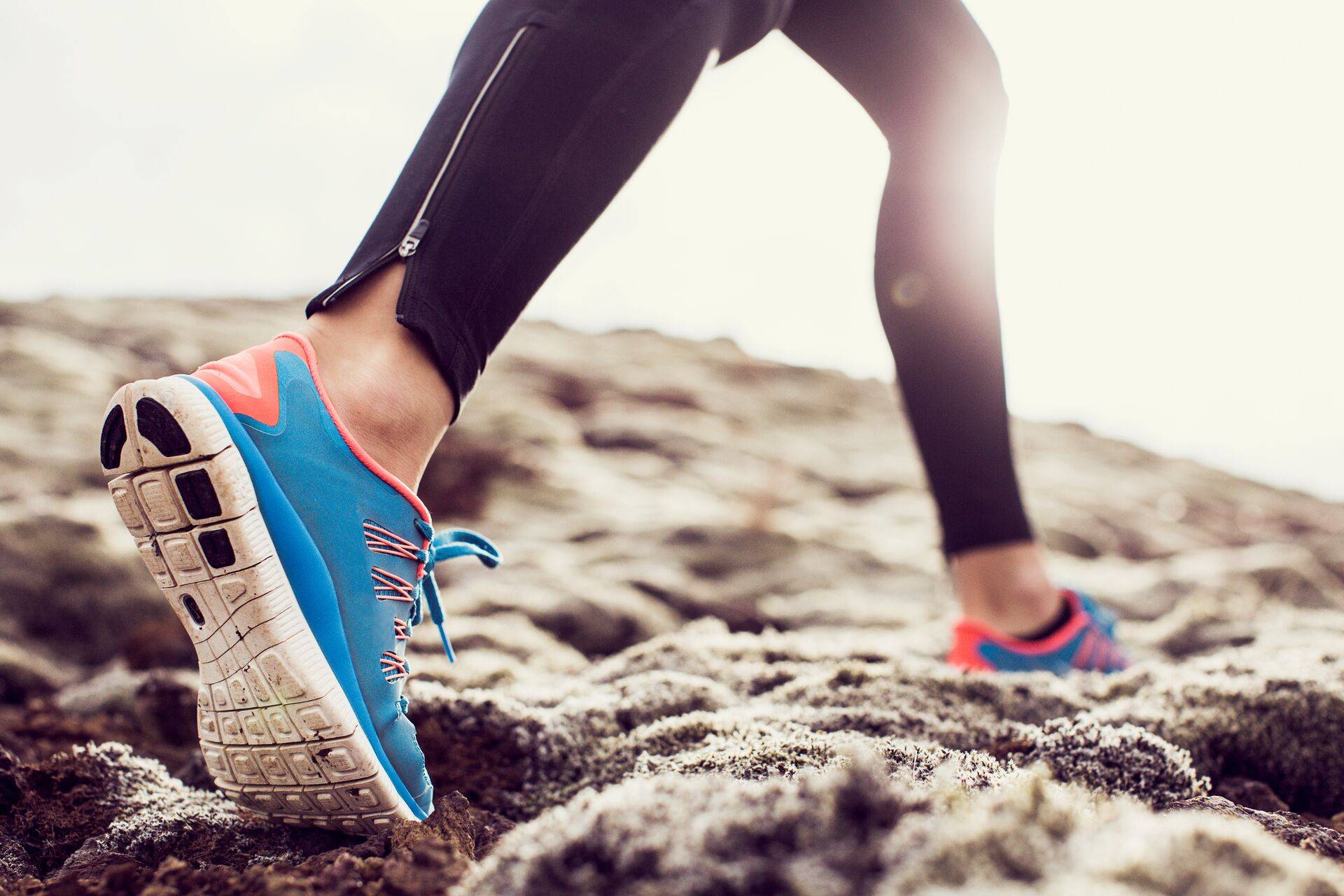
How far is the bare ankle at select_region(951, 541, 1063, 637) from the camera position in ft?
5.43

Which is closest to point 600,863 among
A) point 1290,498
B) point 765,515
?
point 765,515

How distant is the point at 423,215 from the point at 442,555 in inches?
16.1

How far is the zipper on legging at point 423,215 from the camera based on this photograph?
0.90m

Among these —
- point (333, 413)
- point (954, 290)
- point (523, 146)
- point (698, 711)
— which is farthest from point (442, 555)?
point (954, 290)

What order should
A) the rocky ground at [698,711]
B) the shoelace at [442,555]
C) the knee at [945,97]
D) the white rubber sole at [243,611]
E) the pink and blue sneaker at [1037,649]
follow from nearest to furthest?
the rocky ground at [698,711] → the white rubber sole at [243,611] → the shoelace at [442,555] → the knee at [945,97] → the pink and blue sneaker at [1037,649]

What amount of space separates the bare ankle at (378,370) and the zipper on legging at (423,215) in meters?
0.01

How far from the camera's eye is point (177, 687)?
152 cm

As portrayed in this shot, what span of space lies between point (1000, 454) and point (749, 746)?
3.14 ft

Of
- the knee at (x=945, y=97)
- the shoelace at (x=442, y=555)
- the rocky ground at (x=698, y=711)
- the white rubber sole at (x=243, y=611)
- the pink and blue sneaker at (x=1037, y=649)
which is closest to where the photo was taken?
the rocky ground at (x=698, y=711)

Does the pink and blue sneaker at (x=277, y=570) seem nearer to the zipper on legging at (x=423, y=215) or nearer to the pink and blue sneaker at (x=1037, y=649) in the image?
the zipper on legging at (x=423, y=215)

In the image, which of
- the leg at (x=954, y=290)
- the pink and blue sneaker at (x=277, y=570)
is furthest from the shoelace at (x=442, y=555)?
the leg at (x=954, y=290)

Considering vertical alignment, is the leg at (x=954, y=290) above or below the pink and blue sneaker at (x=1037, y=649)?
above

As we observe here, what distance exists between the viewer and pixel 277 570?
0.85 meters

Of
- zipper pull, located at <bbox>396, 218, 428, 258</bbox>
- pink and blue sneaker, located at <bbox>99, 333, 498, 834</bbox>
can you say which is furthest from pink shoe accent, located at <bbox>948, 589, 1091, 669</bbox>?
zipper pull, located at <bbox>396, 218, 428, 258</bbox>
